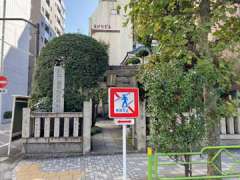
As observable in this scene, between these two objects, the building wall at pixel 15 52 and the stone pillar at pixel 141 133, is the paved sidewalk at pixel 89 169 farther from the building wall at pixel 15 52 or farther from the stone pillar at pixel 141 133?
the building wall at pixel 15 52

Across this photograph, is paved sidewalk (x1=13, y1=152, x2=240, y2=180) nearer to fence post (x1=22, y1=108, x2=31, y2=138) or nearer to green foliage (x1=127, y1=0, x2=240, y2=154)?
fence post (x1=22, y1=108, x2=31, y2=138)

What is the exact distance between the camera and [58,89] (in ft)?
25.2

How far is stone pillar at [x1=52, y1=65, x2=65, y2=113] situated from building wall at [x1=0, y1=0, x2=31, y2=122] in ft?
39.0

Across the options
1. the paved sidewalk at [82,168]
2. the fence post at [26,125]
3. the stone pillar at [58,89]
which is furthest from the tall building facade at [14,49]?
the paved sidewalk at [82,168]

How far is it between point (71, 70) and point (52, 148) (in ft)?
10.3

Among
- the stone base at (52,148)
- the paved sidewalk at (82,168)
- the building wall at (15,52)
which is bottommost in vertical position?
the paved sidewalk at (82,168)

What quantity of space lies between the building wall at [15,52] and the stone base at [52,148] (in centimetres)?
1210

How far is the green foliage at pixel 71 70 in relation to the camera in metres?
8.30

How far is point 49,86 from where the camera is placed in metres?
8.38

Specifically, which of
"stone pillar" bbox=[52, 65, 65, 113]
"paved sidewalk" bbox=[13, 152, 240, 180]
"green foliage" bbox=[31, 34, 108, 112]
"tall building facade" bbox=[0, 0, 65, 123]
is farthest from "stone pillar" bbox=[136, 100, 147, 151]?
"tall building facade" bbox=[0, 0, 65, 123]

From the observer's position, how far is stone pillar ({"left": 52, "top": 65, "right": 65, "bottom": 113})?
24.8 feet

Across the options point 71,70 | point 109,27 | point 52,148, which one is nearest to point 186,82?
point 52,148

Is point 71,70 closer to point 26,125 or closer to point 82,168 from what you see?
point 26,125

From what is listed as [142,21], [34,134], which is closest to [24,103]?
[34,134]
